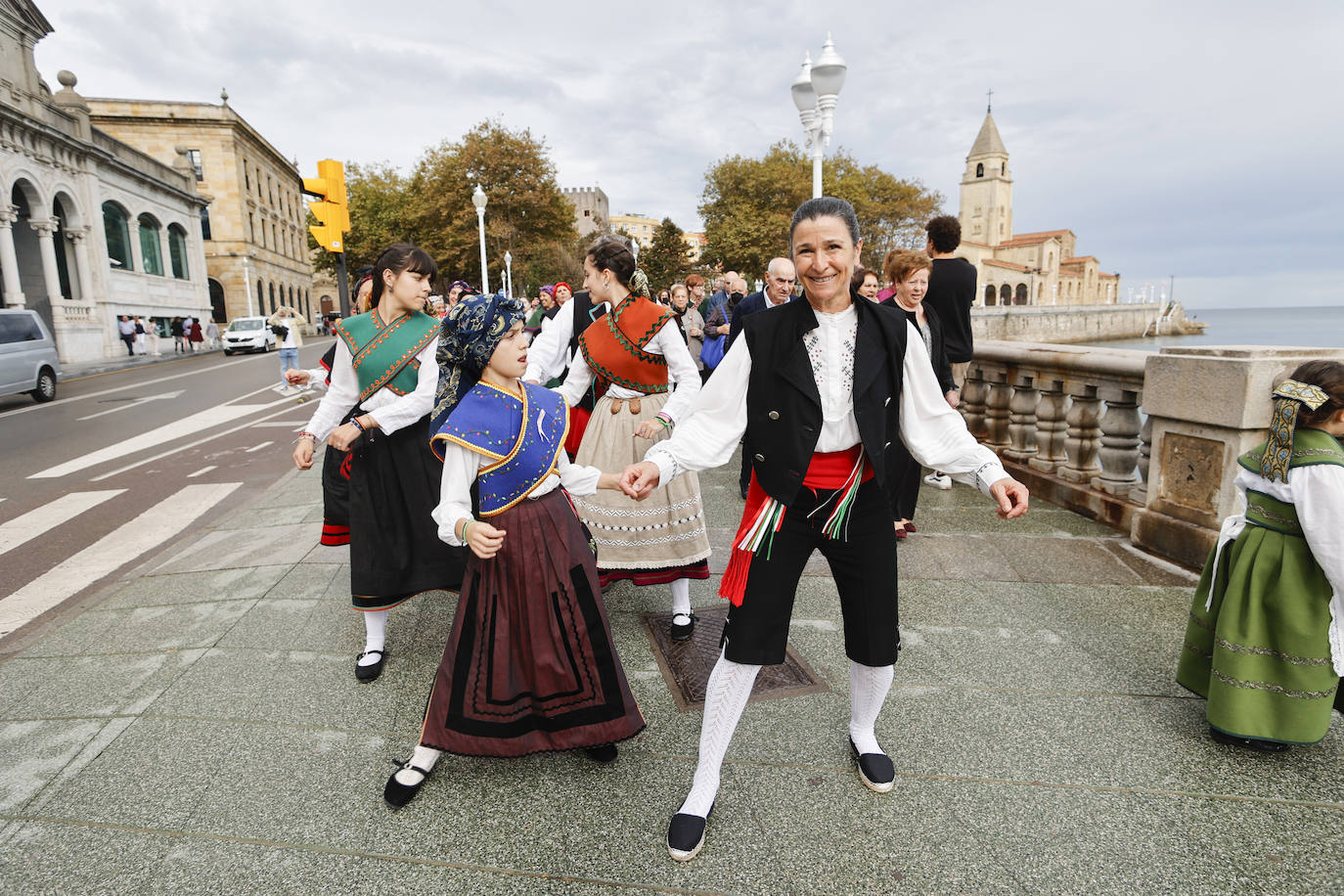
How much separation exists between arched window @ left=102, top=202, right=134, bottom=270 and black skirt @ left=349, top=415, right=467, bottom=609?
35964mm

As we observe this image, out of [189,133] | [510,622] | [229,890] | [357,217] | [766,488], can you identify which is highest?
[189,133]

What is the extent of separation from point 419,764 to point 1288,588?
3.22m

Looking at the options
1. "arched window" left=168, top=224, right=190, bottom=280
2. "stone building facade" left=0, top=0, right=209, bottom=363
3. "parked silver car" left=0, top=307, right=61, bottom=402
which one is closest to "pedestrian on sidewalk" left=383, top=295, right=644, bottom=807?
"parked silver car" left=0, top=307, right=61, bottom=402

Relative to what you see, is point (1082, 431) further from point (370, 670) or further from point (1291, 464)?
point (370, 670)

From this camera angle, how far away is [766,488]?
7.84ft

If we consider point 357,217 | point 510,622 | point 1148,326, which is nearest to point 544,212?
point 357,217

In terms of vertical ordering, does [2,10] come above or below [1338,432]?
above

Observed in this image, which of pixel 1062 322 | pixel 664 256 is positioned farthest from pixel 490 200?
pixel 1062 322

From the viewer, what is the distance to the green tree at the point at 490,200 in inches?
1524

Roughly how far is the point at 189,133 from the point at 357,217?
12.2 metres

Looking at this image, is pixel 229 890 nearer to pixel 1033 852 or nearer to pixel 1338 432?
pixel 1033 852

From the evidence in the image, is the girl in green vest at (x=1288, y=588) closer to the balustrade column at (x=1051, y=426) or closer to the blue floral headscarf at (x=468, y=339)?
the blue floral headscarf at (x=468, y=339)

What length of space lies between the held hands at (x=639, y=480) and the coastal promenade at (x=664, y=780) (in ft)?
3.74

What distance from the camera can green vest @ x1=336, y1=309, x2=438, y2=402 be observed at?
140 inches
